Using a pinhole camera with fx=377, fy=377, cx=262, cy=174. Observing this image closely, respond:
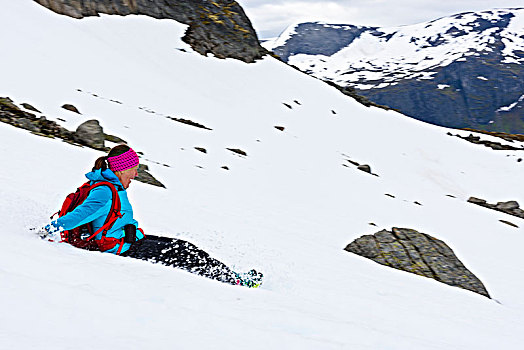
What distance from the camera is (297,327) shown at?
4.21m

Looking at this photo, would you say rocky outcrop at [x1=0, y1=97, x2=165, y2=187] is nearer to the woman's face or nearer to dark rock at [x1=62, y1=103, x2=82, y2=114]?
dark rock at [x1=62, y1=103, x2=82, y2=114]

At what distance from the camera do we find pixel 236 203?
15008 millimetres

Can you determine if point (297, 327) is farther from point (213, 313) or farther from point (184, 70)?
point (184, 70)

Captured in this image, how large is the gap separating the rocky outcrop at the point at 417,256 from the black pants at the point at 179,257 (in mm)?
7903

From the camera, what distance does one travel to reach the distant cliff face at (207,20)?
41.0m

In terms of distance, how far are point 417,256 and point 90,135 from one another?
14.2 metres

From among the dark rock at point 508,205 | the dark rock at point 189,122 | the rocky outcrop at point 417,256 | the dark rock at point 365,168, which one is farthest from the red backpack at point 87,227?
the dark rock at point 508,205

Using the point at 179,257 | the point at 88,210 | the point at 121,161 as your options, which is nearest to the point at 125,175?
the point at 121,161

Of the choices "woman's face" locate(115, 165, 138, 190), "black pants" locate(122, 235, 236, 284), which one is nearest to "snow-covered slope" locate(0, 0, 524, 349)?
"black pants" locate(122, 235, 236, 284)

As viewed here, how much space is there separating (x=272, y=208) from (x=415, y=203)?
13599mm

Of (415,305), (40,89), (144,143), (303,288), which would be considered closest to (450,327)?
(415,305)

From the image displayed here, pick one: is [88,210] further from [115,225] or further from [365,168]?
[365,168]

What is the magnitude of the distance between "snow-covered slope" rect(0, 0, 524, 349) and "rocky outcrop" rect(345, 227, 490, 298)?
2.59 feet

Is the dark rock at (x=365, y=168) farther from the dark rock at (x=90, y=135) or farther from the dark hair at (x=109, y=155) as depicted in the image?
the dark hair at (x=109, y=155)
